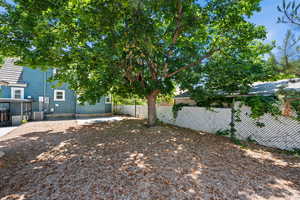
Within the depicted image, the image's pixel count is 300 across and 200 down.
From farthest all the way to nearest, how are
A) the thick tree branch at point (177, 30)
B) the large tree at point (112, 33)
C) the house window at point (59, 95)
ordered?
the house window at point (59, 95) < the thick tree branch at point (177, 30) < the large tree at point (112, 33)

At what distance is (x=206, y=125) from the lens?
7617mm

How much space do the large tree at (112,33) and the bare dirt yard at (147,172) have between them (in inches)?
110

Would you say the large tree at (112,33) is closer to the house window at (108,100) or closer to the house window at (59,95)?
the house window at (59,95)

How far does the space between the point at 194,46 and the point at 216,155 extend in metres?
4.80

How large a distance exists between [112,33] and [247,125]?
22.5ft

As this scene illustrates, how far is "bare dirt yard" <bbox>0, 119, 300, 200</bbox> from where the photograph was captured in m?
2.60

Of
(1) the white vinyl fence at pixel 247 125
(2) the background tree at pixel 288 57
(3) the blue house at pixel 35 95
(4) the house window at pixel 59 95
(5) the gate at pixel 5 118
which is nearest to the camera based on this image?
(2) the background tree at pixel 288 57

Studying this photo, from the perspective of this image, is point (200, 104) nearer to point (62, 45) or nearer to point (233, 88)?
point (233, 88)

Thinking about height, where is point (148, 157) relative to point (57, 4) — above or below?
below

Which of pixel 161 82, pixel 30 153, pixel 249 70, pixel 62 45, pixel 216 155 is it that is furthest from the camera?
pixel 161 82

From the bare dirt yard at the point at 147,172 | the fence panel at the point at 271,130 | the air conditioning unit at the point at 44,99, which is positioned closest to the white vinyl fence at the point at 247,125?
the fence panel at the point at 271,130

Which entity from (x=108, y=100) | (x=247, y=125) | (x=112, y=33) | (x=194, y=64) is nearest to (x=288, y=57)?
(x=247, y=125)

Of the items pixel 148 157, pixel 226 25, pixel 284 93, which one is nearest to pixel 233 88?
pixel 226 25

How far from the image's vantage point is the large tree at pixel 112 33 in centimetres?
486
